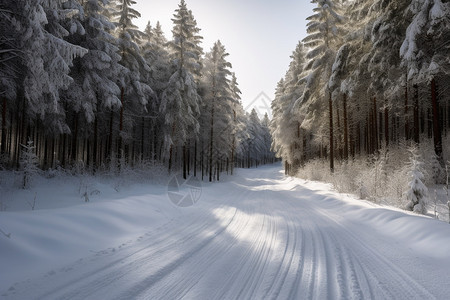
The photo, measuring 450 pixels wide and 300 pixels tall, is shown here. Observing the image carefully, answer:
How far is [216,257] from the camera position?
4164 millimetres

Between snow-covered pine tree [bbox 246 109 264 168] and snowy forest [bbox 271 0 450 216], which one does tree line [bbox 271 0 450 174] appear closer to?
snowy forest [bbox 271 0 450 216]

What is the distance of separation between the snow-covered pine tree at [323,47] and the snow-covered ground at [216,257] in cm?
1391

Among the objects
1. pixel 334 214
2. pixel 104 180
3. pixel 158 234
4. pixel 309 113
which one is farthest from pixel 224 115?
pixel 158 234

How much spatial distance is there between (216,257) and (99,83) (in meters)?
16.2

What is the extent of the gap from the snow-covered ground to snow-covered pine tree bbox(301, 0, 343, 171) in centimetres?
1391

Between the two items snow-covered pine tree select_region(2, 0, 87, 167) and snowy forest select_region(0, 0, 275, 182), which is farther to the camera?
snowy forest select_region(0, 0, 275, 182)

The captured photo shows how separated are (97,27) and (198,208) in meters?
15.1

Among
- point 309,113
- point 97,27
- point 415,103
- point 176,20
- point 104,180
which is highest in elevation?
point 176,20

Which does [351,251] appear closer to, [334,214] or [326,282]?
[326,282]

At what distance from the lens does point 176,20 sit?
21.0 m

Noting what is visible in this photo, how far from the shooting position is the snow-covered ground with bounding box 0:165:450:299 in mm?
2984

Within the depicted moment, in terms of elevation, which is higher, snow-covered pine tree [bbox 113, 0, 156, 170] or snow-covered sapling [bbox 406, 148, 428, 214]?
snow-covered pine tree [bbox 113, 0, 156, 170]

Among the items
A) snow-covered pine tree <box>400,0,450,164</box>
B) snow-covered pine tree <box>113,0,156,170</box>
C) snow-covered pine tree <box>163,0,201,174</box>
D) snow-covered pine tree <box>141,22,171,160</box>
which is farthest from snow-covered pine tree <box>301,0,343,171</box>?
snow-covered pine tree <box>113,0,156,170</box>

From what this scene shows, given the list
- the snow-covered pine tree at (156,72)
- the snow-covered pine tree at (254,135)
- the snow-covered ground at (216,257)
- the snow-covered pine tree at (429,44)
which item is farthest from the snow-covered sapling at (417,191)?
the snow-covered pine tree at (254,135)
